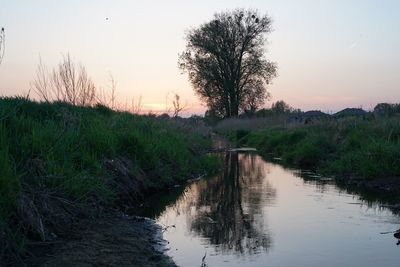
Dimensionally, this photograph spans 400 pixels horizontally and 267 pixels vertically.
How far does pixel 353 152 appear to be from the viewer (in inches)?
490

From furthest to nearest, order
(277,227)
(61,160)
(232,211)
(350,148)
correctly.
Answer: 1. (350,148)
2. (232,211)
3. (277,227)
4. (61,160)

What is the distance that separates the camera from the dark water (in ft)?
16.7

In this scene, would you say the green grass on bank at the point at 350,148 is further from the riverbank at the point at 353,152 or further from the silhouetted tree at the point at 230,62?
the silhouetted tree at the point at 230,62

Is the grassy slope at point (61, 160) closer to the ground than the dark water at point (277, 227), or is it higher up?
higher up

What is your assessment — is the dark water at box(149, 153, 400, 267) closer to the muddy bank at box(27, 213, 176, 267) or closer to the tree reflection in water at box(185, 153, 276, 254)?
the tree reflection in water at box(185, 153, 276, 254)

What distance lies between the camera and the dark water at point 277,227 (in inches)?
201

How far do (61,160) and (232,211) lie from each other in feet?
9.06

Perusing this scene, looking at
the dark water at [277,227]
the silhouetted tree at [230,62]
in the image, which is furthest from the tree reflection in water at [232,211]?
the silhouetted tree at [230,62]

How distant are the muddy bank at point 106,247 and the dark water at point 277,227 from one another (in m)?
0.26

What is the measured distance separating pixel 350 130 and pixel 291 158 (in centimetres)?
212

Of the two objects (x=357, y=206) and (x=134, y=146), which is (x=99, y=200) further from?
(x=357, y=206)

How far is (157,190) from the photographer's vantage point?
9.18 meters

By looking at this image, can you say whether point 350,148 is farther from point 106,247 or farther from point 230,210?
point 106,247

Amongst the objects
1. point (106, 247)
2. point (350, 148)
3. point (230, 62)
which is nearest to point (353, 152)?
point (350, 148)
